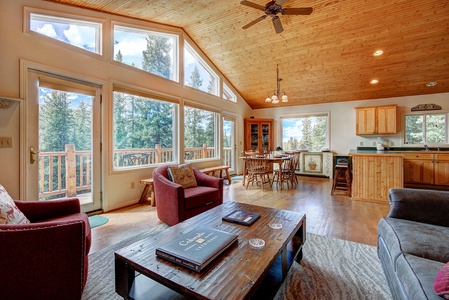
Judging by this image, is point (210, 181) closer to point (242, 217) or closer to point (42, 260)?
point (242, 217)

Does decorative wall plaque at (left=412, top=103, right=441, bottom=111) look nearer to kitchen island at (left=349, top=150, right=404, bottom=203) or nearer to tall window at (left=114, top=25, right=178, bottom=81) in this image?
kitchen island at (left=349, top=150, right=404, bottom=203)

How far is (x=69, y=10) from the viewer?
3.02 meters

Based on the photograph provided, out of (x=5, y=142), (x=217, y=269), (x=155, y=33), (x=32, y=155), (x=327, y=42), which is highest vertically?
(x=155, y=33)

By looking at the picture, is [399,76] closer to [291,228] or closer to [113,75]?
[291,228]

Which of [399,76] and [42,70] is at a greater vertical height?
[399,76]

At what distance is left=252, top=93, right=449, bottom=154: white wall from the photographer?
5.62m

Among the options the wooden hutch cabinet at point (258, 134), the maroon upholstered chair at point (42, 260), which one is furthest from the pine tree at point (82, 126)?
the wooden hutch cabinet at point (258, 134)

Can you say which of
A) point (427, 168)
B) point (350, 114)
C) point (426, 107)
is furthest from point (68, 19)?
point (426, 107)

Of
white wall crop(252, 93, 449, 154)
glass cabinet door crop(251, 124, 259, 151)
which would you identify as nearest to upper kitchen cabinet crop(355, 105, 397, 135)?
white wall crop(252, 93, 449, 154)

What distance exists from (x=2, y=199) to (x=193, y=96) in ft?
13.8

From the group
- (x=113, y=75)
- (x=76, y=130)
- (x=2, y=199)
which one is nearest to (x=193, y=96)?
(x=113, y=75)

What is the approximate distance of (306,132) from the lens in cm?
720

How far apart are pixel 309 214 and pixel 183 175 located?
209 cm

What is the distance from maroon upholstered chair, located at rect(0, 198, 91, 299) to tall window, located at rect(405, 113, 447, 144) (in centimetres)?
755
